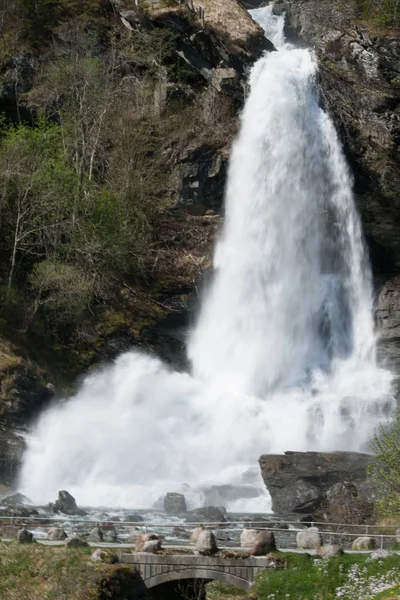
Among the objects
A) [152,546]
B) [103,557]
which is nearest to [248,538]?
[152,546]

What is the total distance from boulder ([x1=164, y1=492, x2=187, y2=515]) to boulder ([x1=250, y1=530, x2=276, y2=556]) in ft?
32.0

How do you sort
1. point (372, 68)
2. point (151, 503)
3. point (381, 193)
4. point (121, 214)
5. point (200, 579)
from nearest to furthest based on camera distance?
point (200, 579), point (151, 503), point (121, 214), point (381, 193), point (372, 68)

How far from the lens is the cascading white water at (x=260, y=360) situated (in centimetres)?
3288

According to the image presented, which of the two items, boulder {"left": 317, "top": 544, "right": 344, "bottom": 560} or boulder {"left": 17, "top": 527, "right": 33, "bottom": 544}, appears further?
boulder {"left": 17, "top": 527, "right": 33, "bottom": 544}

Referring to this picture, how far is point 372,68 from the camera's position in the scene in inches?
1965

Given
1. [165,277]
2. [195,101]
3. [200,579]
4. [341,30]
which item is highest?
[341,30]

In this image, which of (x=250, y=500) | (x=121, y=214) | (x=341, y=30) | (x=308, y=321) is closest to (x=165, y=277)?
(x=121, y=214)

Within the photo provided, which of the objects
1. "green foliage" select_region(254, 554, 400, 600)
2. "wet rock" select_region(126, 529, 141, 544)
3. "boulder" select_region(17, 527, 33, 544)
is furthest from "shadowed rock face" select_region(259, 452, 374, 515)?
"boulder" select_region(17, 527, 33, 544)

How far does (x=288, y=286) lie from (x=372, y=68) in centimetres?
1644

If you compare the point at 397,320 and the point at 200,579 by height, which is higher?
the point at 397,320

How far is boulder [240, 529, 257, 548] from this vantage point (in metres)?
19.7

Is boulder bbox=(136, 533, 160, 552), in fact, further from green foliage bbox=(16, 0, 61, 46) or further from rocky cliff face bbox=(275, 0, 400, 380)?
green foliage bbox=(16, 0, 61, 46)

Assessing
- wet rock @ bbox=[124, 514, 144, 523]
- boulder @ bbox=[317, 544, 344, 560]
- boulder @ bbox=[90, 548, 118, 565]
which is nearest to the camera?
boulder @ bbox=[317, 544, 344, 560]

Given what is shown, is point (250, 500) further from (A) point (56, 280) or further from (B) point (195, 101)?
(B) point (195, 101)
